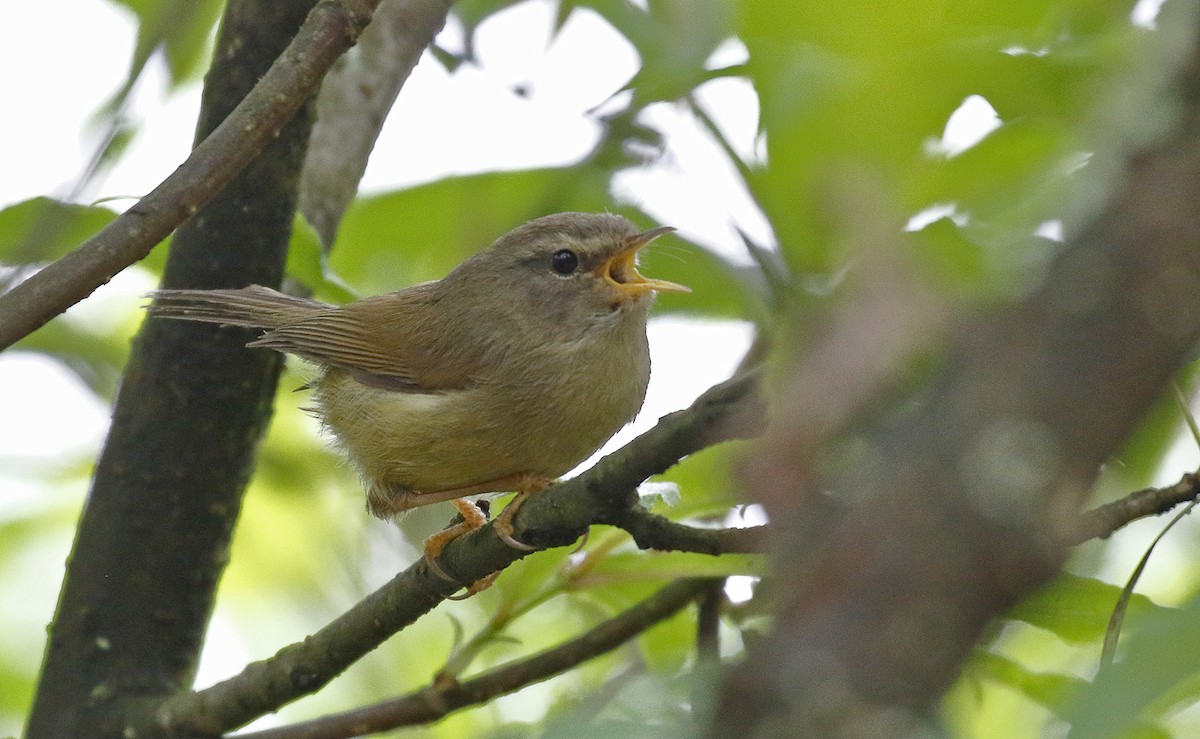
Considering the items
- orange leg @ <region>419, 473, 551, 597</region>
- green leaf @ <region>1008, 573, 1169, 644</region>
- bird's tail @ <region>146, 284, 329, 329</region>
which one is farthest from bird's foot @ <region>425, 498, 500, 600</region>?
green leaf @ <region>1008, 573, 1169, 644</region>

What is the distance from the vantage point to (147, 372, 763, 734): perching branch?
1852mm

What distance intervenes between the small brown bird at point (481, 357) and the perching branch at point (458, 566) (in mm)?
366

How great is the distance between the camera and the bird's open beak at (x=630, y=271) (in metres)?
3.84

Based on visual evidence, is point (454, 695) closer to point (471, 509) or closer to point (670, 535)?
point (471, 509)

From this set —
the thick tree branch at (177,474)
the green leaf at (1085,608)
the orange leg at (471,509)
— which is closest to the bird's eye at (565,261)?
the orange leg at (471,509)

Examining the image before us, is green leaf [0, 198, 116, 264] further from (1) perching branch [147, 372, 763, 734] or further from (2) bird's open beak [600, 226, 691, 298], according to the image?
(2) bird's open beak [600, 226, 691, 298]

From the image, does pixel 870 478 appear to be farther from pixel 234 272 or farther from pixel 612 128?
pixel 234 272

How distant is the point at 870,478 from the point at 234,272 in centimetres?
331

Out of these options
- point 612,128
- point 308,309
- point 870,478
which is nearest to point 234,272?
point 308,309

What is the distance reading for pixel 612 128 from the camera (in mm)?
3660

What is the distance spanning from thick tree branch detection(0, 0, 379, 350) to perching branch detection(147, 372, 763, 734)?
93 cm

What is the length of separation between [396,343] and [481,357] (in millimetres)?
419

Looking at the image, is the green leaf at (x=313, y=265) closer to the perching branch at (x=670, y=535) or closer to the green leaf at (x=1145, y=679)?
the perching branch at (x=670, y=535)

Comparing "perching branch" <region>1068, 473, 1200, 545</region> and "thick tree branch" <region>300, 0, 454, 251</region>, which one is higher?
"thick tree branch" <region>300, 0, 454, 251</region>
